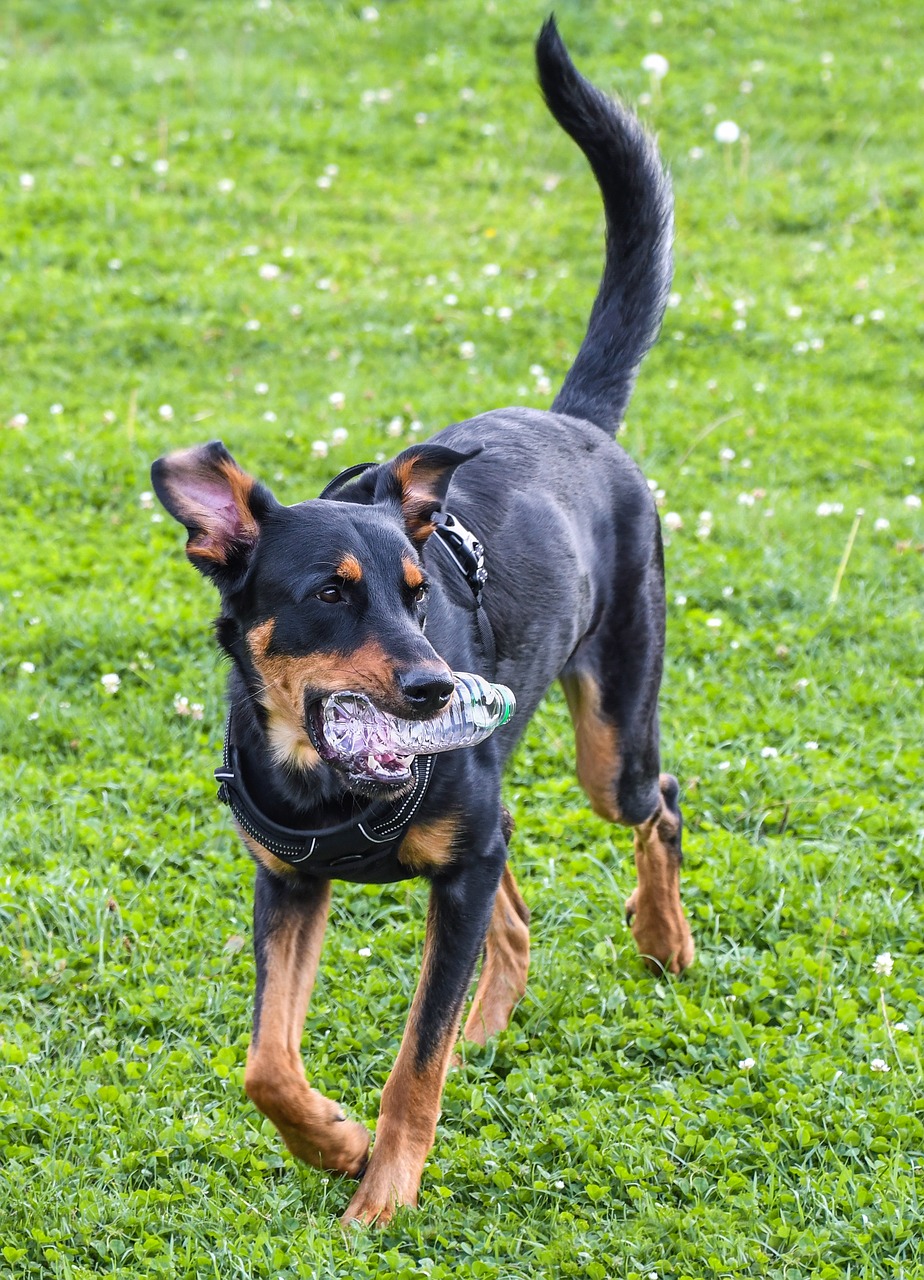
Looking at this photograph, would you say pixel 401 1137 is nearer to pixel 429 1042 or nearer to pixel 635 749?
pixel 429 1042

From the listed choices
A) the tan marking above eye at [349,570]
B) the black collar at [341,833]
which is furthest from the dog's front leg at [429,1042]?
the tan marking above eye at [349,570]

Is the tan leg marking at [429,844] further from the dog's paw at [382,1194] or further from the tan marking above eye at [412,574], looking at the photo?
the dog's paw at [382,1194]

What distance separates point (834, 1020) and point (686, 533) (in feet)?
11.0

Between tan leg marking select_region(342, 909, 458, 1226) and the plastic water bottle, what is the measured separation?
75 centimetres

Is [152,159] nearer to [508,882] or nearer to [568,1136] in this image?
[508,882]

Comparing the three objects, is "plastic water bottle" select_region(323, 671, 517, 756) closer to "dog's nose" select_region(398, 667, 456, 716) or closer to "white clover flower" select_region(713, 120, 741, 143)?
"dog's nose" select_region(398, 667, 456, 716)

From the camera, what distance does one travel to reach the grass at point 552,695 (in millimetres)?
3502

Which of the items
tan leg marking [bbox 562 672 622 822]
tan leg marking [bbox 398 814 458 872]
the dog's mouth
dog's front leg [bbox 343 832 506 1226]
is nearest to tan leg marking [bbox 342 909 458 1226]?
dog's front leg [bbox 343 832 506 1226]

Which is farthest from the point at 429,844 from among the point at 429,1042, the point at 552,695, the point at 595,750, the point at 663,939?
the point at 552,695

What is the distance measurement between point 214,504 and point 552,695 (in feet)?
8.84

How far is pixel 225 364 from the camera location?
883cm

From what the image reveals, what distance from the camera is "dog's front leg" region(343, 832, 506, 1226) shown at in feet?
11.0

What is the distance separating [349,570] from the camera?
10.7 ft

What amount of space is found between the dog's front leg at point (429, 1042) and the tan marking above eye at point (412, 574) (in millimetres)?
695
